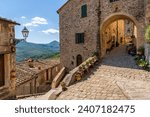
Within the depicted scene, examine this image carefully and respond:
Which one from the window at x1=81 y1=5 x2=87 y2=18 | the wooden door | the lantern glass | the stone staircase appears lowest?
the stone staircase

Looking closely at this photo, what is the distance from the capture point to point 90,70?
15.2 metres

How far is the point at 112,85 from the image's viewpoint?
36.0ft

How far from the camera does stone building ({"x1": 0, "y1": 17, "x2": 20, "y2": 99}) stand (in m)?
10.1

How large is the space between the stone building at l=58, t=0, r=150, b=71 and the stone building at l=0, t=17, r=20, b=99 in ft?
35.3

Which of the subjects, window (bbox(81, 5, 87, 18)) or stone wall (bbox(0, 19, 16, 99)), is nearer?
stone wall (bbox(0, 19, 16, 99))

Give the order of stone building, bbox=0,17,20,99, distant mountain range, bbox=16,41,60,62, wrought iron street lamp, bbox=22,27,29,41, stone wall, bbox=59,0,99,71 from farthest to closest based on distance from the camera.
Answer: distant mountain range, bbox=16,41,60,62 → stone wall, bbox=59,0,99,71 → wrought iron street lamp, bbox=22,27,29,41 → stone building, bbox=0,17,20,99

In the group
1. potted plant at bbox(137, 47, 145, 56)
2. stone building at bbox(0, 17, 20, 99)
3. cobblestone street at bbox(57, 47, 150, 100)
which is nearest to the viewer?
cobblestone street at bbox(57, 47, 150, 100)

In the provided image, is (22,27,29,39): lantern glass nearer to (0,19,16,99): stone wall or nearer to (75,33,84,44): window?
(0,19,16,99): stone wall

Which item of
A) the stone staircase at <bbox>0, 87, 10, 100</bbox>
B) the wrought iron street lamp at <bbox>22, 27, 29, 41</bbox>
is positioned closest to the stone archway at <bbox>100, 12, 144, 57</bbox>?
the wrought iron street lamp at <bbox>22, 27, 29, 41</bbox>

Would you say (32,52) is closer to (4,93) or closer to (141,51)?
(141,51)

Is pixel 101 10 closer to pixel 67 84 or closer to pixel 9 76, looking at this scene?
pixel 67 84

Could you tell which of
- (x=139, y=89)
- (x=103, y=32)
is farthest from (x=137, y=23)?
(x=139, y=89)

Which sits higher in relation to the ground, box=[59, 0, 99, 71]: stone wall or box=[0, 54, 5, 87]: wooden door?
box=[59, 0, 99, 71]: stone wall

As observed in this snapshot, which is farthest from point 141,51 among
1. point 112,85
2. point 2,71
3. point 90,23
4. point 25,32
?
point 2,71
